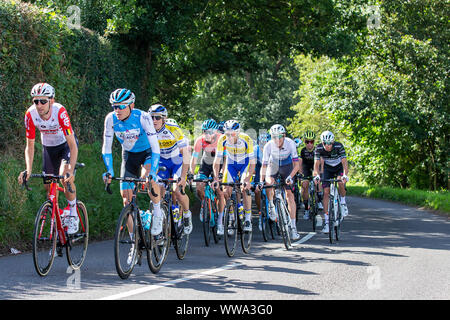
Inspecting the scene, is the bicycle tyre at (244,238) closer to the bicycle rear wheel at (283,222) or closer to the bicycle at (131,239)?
the bicycle rear wheel at (283,222)

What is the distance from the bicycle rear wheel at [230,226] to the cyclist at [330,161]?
3.08 meters

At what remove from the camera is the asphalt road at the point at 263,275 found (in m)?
6.78

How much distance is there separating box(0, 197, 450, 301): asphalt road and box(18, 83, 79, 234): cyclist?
1073mm

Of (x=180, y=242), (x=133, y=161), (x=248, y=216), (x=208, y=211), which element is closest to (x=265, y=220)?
(x=208, y=211)

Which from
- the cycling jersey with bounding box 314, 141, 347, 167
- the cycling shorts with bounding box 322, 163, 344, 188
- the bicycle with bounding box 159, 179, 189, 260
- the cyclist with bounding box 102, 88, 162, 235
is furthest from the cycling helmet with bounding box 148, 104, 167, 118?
the cycling shorts with bounding box 322, 163, 344, 188

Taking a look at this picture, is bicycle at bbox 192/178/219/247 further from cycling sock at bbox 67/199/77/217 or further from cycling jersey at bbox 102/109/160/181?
cycling sock at bbox 67/199/77/217

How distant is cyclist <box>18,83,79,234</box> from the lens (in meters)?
7.84

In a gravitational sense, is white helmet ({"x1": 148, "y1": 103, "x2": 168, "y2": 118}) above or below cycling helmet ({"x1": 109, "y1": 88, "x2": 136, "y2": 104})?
above

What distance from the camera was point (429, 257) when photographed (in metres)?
10.4

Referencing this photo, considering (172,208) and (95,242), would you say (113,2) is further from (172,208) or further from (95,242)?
(172,208)

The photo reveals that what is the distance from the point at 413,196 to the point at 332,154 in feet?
53.7

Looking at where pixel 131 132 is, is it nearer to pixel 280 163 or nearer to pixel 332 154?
pixel 280 163

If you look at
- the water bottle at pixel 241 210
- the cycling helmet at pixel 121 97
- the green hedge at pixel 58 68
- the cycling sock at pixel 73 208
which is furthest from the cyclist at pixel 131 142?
the green hedge at pixel 58 68
